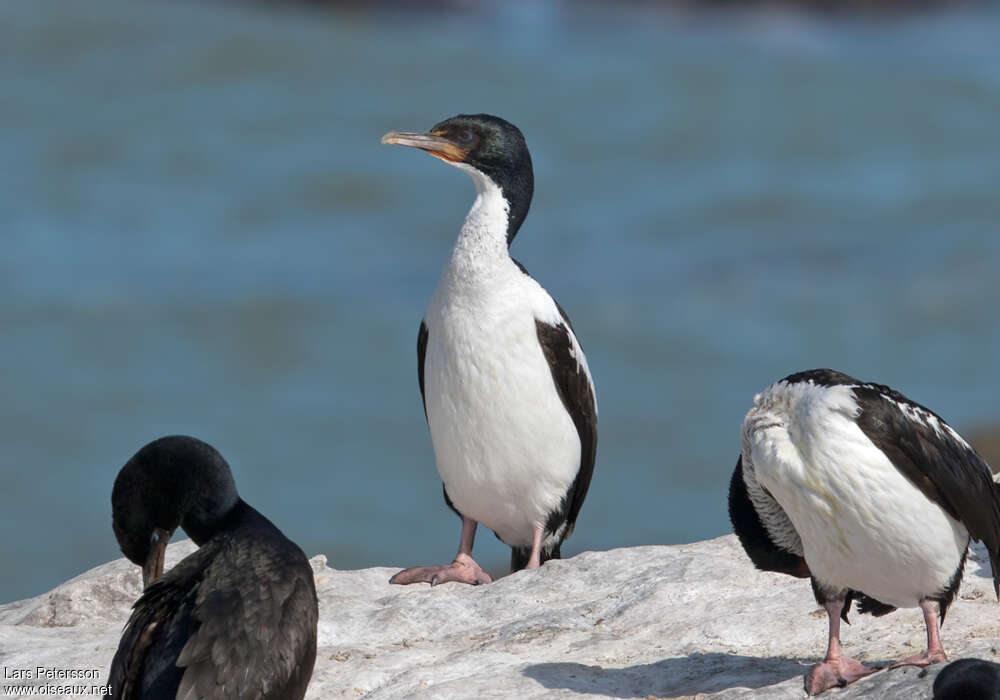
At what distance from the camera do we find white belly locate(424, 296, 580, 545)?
25.9ft

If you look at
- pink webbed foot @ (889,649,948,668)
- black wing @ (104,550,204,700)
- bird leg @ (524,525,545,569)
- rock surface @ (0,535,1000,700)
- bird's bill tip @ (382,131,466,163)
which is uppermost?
bird's bill tip @ (382,131,466,163)

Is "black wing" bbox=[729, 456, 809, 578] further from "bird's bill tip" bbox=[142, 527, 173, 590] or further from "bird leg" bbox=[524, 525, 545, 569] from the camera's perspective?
"bird leg" bbox=[524, 525, 545, 569]

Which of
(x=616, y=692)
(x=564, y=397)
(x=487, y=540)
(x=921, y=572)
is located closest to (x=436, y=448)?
(x=564, y=397)

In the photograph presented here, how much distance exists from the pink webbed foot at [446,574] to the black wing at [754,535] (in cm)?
199

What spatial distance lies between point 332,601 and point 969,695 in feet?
10.4

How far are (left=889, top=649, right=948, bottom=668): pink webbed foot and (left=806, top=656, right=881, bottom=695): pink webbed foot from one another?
14 cm

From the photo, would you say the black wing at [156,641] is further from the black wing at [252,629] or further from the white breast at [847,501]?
the white breast at [847,501]

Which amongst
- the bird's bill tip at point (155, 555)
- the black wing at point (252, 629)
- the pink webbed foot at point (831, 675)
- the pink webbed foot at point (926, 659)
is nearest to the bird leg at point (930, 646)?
the pink webbed foot at point (926, 659)

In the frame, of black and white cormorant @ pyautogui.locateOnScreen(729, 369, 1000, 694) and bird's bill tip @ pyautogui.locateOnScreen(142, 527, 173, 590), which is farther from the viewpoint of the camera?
bird's bill tip @ pyautogui.locateOnScreen(142, 527, 173, 590)

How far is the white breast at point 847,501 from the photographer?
17.9 feet

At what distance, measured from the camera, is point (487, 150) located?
26.6ft

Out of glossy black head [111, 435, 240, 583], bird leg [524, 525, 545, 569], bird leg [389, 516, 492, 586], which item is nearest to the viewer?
glossy black head [111, 435, 240, 583]

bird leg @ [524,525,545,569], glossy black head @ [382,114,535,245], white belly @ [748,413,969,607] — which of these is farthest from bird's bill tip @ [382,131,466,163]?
white belly @ [748,413,969,607]

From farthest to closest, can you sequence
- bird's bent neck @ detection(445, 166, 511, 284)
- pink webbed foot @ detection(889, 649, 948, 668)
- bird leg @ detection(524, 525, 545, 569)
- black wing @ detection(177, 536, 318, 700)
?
bird leg @ detection(524, 525, 545, 569) < bird's bent neck @ detection(445, 166, 511, 284) < pink webbed foot @ detection(889, 649, 948, 668) < black wing @ detection(177, 536, 318, 700)
